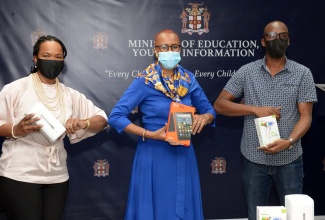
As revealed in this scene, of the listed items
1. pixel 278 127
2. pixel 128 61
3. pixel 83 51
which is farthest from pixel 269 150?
pixel 83 51

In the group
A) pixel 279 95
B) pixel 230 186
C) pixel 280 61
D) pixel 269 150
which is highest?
pixel 280 61

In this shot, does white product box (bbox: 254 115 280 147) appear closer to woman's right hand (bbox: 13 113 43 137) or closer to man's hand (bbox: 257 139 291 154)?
man's hand (bbox: 257 139 291 154)

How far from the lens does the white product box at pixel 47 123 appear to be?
265 cm

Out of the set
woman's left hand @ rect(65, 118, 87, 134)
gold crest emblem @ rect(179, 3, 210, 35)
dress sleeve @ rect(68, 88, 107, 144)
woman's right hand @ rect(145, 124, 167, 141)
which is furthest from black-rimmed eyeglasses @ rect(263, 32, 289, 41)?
woman's left hand @ rect(65, 118, 87, 134)

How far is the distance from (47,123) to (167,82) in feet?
2.51

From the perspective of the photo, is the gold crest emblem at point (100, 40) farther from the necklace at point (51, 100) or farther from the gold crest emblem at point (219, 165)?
the gold crest emblem at point (219, 165)

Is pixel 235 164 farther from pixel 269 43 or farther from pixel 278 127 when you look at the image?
pixel 269 43

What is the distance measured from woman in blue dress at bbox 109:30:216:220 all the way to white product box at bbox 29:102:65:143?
0.36 metres

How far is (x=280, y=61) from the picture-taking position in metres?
3.29

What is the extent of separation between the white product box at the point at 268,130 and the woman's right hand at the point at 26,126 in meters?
1.37

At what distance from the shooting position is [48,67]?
283cm

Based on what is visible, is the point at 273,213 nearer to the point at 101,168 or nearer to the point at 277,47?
the point at 277,47

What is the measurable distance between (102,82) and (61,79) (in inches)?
13.5

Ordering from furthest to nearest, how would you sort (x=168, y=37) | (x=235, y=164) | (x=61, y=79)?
(x=235, y=164)
(x=61, y=79)
(x=168, y=37)
